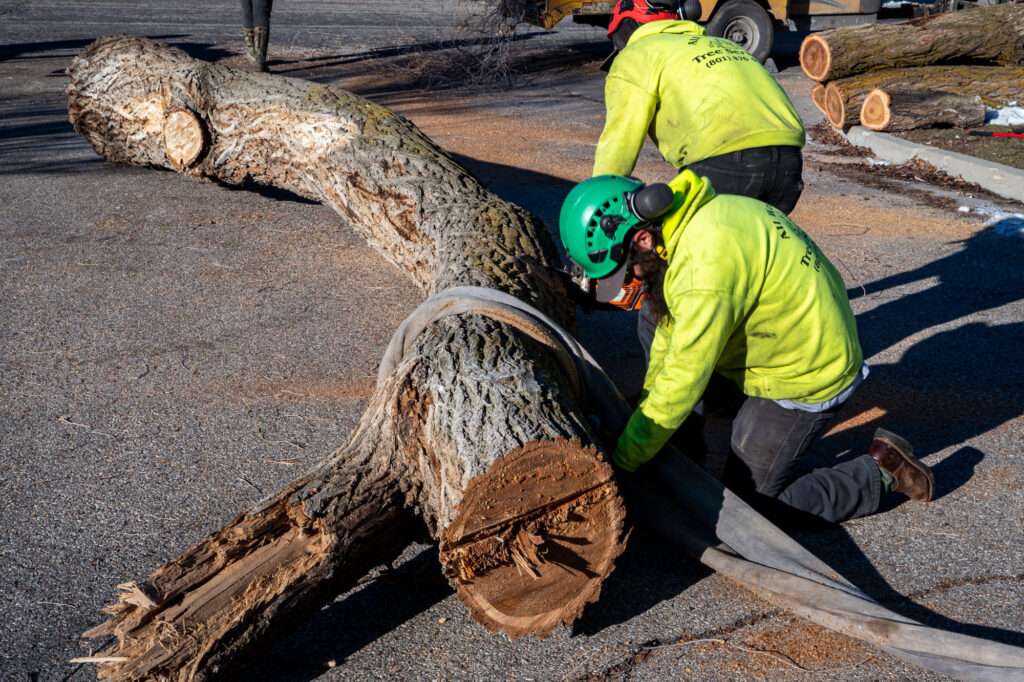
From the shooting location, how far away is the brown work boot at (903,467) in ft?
12.8

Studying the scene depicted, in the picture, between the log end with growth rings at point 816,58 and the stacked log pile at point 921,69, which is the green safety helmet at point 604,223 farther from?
the log end with growth rings at point 816,58

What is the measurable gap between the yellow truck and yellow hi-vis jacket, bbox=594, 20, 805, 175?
953 centimetres

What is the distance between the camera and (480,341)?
350 cm

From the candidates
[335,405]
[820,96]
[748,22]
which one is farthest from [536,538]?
[748,22]

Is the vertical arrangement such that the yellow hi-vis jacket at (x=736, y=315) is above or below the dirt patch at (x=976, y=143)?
above

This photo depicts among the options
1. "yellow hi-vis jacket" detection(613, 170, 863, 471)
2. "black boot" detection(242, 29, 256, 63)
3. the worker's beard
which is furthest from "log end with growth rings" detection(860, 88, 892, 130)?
"black boot" detection(242, 29, 256, 63)

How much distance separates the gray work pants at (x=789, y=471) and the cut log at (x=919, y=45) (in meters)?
7.78

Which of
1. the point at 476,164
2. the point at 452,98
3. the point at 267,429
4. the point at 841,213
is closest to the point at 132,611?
the point at 267,429

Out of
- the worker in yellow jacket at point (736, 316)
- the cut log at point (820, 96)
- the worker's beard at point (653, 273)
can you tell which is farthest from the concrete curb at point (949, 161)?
the worker's beard at point (653, 273)

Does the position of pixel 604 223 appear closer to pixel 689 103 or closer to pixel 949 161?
pixel 689 103

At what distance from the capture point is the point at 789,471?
3.78 meters

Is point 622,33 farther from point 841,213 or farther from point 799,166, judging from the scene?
point 841,213

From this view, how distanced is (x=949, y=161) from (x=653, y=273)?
658 cm

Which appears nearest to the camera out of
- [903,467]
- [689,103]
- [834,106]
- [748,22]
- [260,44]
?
[903,467]
